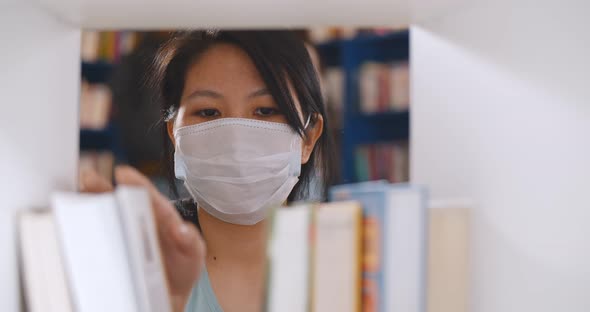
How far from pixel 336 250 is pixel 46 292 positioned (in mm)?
342

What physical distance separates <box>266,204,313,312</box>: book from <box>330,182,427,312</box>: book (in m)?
0.07

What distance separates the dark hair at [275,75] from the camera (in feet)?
3.13

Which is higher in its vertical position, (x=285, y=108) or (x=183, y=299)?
(x=285, y=108)

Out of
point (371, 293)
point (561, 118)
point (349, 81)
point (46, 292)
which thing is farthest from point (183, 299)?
point (561, 118)

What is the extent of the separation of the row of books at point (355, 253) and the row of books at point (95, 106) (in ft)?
1.61

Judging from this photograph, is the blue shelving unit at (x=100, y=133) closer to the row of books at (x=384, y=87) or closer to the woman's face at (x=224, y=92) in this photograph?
the woman's face at (x=224, y=92)

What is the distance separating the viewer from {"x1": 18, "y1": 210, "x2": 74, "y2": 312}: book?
0.63 metres

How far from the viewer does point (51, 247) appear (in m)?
0.64

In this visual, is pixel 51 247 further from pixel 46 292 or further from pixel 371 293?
pixel 371 293

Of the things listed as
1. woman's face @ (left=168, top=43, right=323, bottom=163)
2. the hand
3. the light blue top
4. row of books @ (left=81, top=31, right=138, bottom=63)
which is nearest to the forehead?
woman's face @ (left=168, top=43, right=323, bottom=163)

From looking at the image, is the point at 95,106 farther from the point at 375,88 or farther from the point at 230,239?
the point at 375,88

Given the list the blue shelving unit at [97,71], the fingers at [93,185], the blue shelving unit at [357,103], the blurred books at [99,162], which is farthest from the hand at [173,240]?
the blue shelving unit at [357,103]

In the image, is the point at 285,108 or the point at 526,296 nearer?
the point at 526,296

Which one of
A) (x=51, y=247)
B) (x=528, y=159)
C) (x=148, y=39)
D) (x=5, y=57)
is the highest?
(x=148, y=39)
